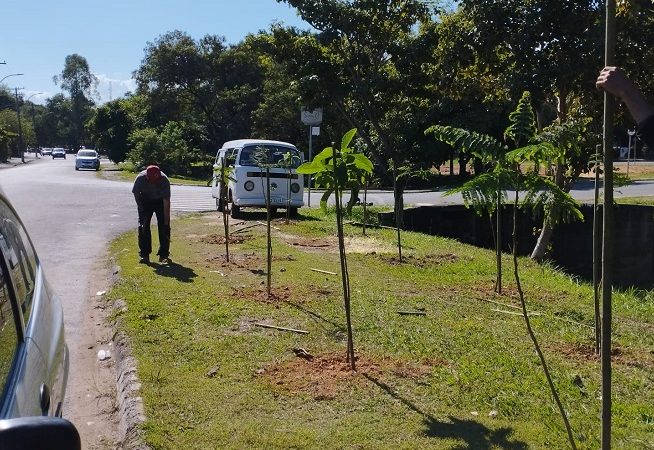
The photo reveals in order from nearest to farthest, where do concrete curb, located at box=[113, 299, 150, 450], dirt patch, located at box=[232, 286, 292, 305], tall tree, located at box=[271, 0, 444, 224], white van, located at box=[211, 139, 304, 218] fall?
1. concrete curb, located at box=[113, 299, 150, 450]
2. dirt patch, located at box=[232, 286, 292, 305]
3. tall tree, located at box=[271, 0, 444, 224]
4. white van, located at box=[211, 139, 304, 218]

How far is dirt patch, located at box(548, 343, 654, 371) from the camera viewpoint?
6086mm

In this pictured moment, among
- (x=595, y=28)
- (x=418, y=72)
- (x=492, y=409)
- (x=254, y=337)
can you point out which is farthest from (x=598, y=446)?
(x=418, y=72)

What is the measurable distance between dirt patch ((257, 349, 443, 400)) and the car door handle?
2.54 m

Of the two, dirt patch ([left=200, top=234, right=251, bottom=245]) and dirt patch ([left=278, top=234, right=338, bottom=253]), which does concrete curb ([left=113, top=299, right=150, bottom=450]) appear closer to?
dirt patch ([left=278, top=234, right=338, bottom=253])

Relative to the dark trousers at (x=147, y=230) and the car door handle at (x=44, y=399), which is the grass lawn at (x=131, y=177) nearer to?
the dark trousers at (x=147, y=230)

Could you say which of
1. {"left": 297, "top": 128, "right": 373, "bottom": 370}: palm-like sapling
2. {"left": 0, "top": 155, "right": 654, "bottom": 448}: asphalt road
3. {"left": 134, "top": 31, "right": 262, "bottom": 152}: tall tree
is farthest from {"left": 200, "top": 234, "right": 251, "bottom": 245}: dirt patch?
{"left": 134, "top": 31, "right": 262, "bottom": 152}: tall tree

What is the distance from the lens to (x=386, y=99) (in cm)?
1648

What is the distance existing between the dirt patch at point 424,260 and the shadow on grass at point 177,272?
320 cm

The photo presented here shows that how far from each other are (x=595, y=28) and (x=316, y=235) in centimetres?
651

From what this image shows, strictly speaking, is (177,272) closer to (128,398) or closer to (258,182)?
(128,398)

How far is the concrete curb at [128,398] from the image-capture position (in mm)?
4463

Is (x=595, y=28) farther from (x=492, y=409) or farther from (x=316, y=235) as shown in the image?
(x=492, y=409)

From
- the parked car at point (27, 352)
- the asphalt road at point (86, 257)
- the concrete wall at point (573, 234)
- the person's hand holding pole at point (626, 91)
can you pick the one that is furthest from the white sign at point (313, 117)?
the person's hand holding pole at point (626, 91)

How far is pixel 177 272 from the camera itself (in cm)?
986
